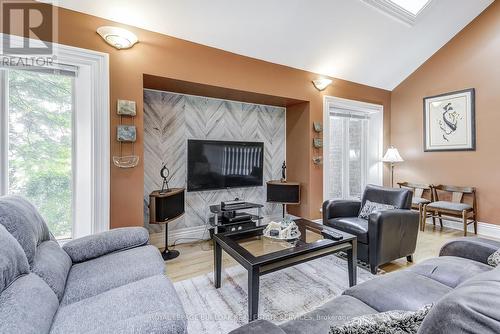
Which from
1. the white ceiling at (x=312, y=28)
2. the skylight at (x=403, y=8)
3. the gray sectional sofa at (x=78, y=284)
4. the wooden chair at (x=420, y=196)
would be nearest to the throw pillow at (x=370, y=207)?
the wooden chair at (x=420, y=196)

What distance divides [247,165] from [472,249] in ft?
8.72

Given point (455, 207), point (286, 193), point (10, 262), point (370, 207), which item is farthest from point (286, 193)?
point (10, 262)

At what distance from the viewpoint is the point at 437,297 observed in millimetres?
1174

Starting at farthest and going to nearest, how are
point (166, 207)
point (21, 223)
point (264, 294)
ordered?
point (166, 207)
point (264, 294)
point (21, 223)

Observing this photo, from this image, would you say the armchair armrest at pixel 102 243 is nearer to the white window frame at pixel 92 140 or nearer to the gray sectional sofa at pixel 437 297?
the white window frame at pixel 92 140

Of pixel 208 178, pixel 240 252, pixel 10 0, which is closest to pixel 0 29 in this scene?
pixel 10 0

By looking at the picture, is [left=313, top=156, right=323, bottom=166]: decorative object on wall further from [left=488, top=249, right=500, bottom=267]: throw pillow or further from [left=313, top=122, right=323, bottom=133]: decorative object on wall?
[left=488, top=249, right=500, bottom=267]: throw pillow

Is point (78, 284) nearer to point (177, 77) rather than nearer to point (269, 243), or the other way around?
point (269, 243)

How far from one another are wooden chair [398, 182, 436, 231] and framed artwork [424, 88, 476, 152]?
2.22 feet

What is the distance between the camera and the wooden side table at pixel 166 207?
8.51 ft

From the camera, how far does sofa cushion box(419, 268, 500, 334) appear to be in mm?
473

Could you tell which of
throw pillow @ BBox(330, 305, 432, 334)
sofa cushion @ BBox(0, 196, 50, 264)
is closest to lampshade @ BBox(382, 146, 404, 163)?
throw pillow @ BBox(330, 305, 432, 334)

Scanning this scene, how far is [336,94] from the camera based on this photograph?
3988mm

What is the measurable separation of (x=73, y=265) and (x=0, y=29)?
211 cm
